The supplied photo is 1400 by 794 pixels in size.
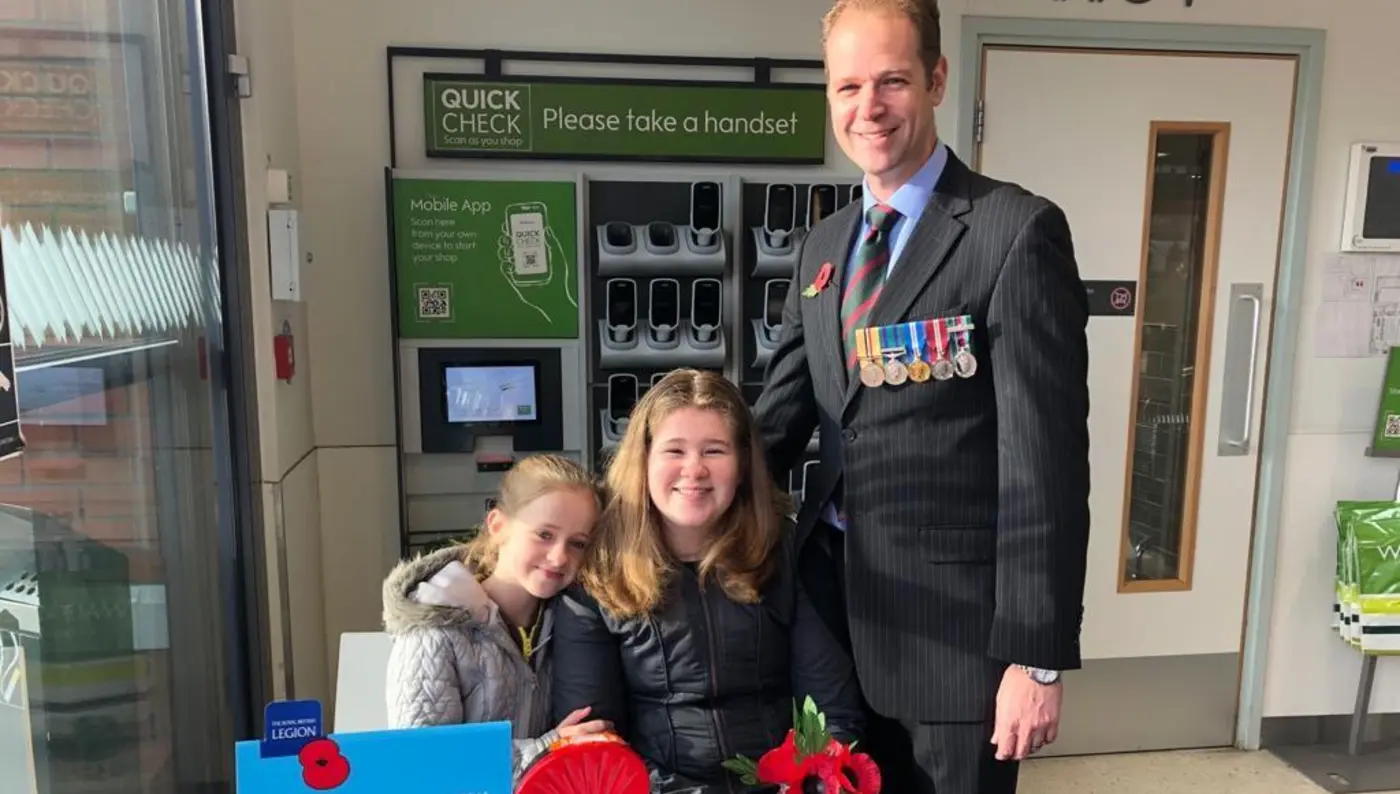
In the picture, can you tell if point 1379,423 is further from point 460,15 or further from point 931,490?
point 460,15

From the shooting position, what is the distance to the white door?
108 inches

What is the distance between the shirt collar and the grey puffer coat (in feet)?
2.66

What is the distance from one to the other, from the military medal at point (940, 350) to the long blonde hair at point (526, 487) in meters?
0.56

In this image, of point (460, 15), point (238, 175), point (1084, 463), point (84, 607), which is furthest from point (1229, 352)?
point (84, 607)

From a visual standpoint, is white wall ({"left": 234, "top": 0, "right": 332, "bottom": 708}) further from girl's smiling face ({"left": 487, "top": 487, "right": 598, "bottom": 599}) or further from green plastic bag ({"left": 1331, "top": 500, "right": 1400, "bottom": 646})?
green plastic bag ({"left": 1331, "top": 500, "right": 1400, "bottom": 646})

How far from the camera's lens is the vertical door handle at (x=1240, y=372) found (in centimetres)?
286

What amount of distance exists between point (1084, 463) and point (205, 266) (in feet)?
5.71

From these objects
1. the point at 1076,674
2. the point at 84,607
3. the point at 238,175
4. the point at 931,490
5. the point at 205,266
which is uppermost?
the point at 238,175

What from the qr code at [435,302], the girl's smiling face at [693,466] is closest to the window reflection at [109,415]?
the qr code at [435,302]

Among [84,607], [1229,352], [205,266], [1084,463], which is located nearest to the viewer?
[1084,463]

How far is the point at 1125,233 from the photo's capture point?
2.79 metres

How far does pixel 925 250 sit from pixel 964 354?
155 mm

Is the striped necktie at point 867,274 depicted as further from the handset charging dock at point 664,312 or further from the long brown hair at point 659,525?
the handset charging dock at point 664,312

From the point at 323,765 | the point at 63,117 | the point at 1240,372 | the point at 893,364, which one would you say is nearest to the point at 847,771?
the point at 893,364
